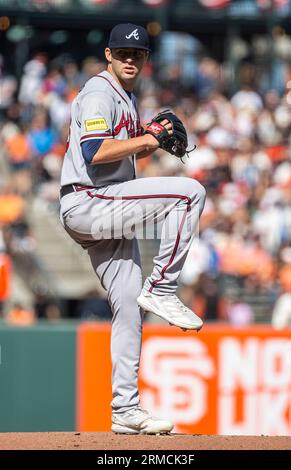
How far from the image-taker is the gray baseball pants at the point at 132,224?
19.2 feet

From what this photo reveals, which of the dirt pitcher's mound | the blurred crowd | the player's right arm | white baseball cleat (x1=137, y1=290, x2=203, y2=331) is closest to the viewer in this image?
the dirt pitcher's mound

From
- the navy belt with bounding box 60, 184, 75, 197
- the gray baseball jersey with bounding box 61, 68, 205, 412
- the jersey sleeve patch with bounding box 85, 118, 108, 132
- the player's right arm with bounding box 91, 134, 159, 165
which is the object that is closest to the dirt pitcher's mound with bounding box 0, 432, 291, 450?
the gray baseball jersey with bounding box 61, 68, 205, 412

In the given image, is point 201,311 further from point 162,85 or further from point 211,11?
point 211,11

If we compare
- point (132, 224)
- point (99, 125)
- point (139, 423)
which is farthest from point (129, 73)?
point (139, 423)

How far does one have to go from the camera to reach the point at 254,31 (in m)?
21.8

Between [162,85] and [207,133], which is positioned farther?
[162,85]

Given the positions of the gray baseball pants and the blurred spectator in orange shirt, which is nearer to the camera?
the gray baseball pants

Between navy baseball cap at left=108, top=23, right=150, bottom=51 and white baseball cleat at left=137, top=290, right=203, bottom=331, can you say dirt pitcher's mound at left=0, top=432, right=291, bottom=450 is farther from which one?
navy baseball cap at left=108, top=23, right=150, bottom=51

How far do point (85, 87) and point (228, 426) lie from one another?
5.28 meters

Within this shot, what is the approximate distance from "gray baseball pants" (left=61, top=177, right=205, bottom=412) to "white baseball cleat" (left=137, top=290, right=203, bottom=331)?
42 millimetres

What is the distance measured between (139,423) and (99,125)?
1.65m

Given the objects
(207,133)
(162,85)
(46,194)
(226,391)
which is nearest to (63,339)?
(226,391)

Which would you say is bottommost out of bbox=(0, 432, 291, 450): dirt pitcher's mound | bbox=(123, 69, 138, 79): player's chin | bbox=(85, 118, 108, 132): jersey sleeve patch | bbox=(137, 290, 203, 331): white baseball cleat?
bbox=(0, 432, 291, 450): dirt pitcher's mound

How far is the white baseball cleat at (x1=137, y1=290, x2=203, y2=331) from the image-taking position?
5809mm
